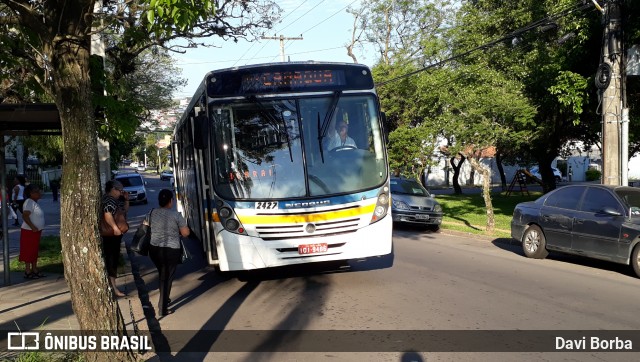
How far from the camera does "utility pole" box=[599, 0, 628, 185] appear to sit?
42.9ft

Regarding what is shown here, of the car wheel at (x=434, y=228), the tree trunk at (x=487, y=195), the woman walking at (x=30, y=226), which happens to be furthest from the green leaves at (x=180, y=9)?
the car wheel at (x=434, y=228)

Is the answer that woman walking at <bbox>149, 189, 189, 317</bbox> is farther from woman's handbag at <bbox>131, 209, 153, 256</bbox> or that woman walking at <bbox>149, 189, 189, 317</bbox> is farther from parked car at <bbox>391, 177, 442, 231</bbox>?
parked car at <bbox>391, 177, 442, 231</bbox>

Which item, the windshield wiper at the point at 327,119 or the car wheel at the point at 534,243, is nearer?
the windshield wiper at the point at 327,119

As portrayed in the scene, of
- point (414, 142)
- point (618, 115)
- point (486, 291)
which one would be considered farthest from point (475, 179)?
point (486, 291)

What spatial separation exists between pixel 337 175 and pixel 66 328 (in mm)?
4264

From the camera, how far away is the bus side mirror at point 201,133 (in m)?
8.52

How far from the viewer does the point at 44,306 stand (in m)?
8.12

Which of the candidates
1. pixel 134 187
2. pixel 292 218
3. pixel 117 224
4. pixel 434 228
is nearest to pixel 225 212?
pixel 292 218

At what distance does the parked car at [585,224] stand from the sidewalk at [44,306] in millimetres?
7900

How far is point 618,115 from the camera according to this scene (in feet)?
43.2

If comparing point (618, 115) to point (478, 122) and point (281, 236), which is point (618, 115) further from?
point (281, 236)

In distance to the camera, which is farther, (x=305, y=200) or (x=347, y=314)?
(x=305, y=200)

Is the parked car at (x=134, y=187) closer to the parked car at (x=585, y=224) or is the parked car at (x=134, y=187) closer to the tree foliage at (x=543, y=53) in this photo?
the tree foliage at (x=543, y=53)

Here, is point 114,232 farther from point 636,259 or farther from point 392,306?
point 636,259
